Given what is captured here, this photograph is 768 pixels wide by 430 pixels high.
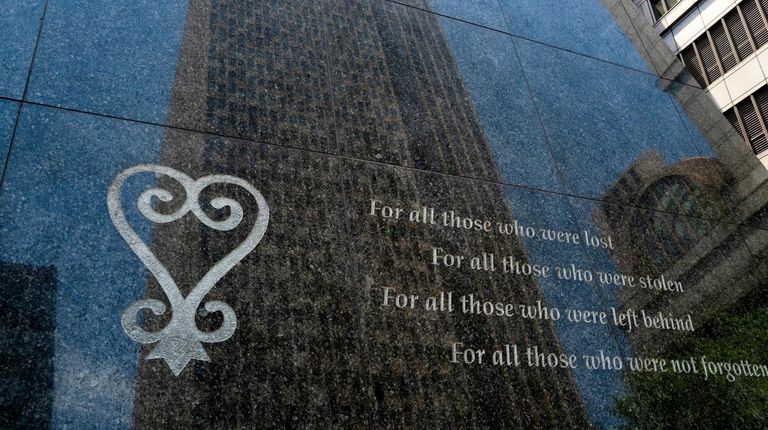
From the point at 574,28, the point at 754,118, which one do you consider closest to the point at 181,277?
the point at 574,28

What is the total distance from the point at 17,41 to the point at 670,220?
4601 mm

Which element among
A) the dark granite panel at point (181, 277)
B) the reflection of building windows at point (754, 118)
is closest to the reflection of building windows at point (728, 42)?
the reflection of building windows at point (754, 118)

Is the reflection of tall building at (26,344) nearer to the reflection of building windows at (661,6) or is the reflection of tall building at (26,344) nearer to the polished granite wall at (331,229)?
the polished granite wall at (331,229)

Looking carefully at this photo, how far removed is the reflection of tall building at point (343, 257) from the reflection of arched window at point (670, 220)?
3.75 feet

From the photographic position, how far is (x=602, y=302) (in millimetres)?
3838

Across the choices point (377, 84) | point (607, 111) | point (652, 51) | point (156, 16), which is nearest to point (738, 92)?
point (652, 51)

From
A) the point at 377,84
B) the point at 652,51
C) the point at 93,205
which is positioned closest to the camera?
the point at 93,205

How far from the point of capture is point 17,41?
353 centimetres

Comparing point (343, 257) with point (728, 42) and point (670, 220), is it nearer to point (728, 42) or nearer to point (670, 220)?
point (670, 220)

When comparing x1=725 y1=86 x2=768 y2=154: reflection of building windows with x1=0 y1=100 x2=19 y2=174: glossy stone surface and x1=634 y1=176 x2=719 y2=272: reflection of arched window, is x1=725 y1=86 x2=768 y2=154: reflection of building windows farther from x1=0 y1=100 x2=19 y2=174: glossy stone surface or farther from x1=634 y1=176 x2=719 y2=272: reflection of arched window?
x1=0 y1=100 x2=19 y2=174: glossy stone surface

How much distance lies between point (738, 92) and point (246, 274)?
686 inches

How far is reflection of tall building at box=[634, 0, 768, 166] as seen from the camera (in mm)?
15992

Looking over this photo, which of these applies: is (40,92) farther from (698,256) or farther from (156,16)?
(698,256)

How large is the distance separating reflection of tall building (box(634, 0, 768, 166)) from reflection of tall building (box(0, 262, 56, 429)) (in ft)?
54.9
